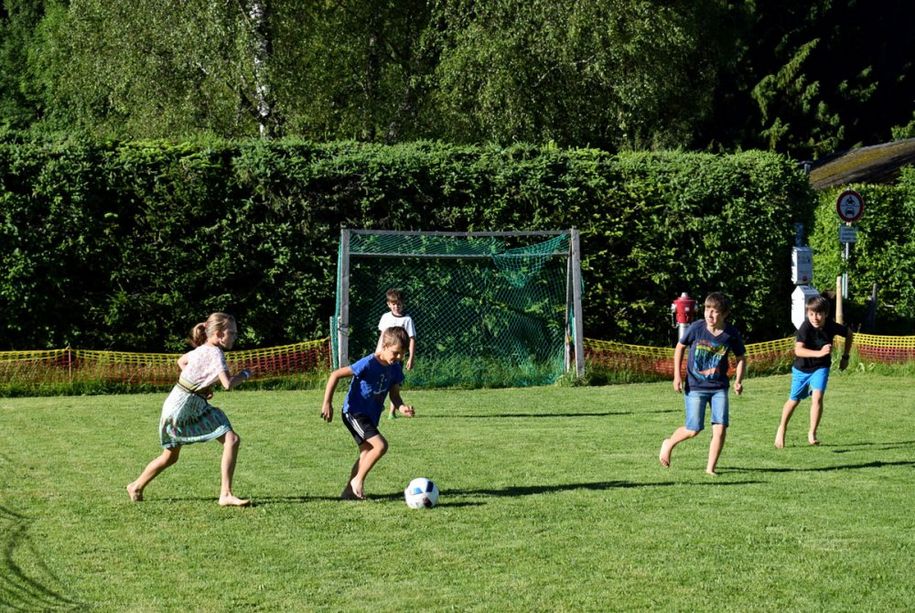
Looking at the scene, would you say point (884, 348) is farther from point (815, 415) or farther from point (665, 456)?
point (665, 456)

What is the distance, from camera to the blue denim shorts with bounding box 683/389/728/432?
1143cm

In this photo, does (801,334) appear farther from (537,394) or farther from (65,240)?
(65,240)

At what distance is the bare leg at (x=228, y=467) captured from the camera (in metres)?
9.91

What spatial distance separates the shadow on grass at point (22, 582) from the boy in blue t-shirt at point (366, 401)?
2.49m

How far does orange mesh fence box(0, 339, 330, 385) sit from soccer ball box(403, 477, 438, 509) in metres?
10.1

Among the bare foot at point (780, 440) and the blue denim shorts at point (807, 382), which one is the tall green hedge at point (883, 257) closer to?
the blue denim shorts at point (807, 382)

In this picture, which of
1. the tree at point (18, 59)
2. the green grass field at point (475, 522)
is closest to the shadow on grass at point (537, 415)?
the green grass field at point (475, 522)

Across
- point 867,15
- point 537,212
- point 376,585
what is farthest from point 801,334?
point 867,15

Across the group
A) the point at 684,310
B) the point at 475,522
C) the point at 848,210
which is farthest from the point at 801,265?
the point at 475,522

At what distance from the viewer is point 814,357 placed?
13266 millimetres

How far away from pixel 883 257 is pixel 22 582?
1996 cm

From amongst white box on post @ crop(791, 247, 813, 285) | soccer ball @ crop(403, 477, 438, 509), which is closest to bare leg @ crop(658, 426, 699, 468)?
soccer ball @ crop(403, 477, 438, 509)

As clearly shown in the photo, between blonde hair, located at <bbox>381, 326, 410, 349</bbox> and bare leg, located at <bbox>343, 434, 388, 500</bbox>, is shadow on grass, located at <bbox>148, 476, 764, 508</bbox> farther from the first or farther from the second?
blonde hair, located at <bbox>381, 326, 410, 349</bbox>

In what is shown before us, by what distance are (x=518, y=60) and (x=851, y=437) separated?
1580cm
